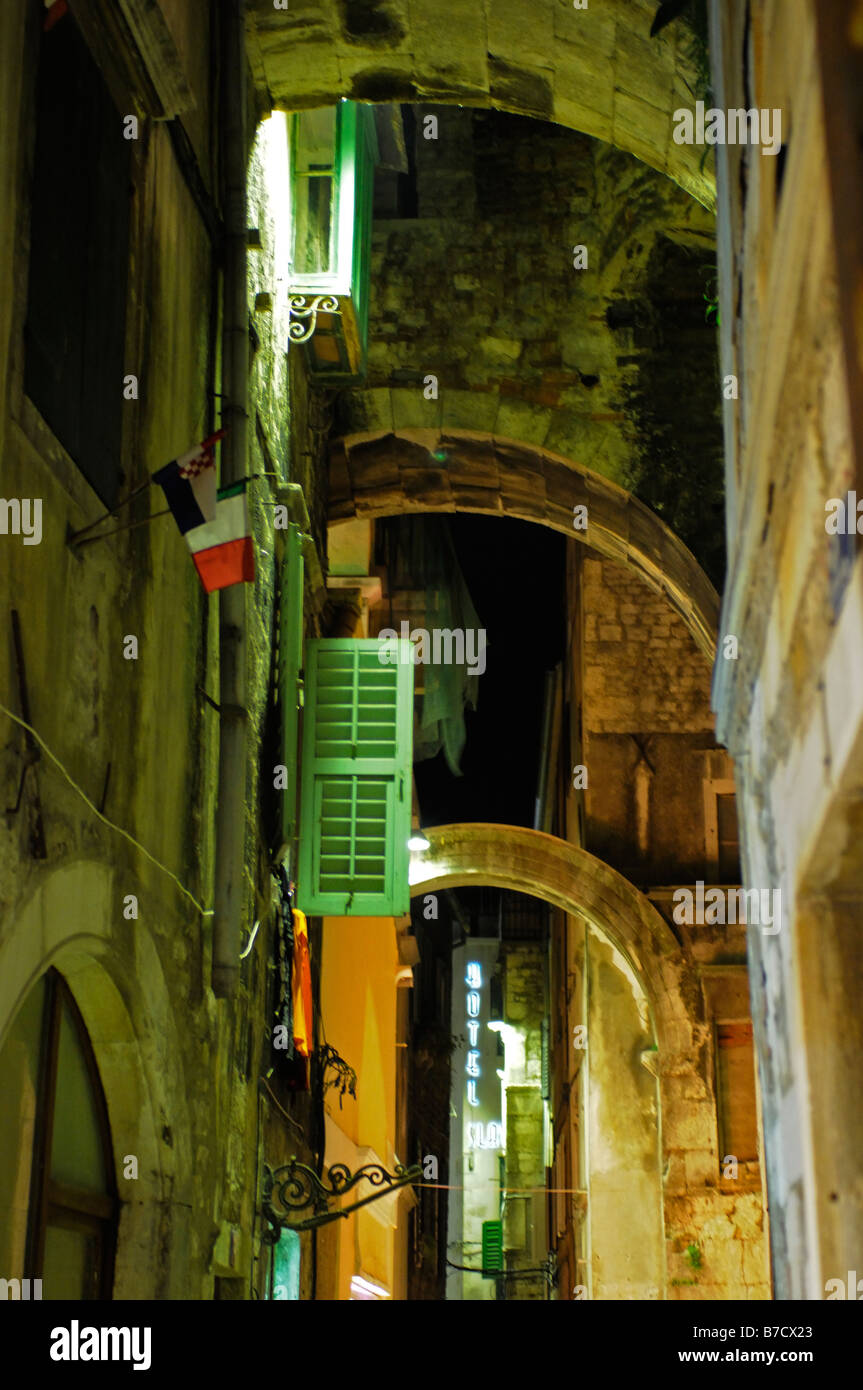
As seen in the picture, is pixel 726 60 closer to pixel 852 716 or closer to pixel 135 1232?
pixel 852 716

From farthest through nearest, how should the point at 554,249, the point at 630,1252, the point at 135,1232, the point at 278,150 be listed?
1. the point at 630,1252
2. the point at 554,249
3. the point at 278,150
4. the point at 135,1232

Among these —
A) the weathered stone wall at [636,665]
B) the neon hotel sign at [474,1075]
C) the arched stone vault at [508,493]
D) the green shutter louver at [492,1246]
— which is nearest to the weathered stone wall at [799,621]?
the arched stone vault at [508,493]

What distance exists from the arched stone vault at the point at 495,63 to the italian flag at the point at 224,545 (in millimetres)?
3378

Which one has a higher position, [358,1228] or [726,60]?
[726,60]

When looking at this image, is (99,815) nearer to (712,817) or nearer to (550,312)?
(550,312)

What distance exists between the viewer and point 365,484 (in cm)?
1173

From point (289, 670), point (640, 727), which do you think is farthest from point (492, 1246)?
point (289, 670)

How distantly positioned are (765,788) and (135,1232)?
2.86 metres

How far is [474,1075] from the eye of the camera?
4938 centimetres

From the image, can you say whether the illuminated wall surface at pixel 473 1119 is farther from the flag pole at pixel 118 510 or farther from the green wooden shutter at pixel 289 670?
the flag pole at pixel 118 510

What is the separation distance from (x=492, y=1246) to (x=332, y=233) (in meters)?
31.5

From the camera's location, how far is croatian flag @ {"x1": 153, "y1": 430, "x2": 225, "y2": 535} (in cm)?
541

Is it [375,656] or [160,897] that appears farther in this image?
[375,656]
